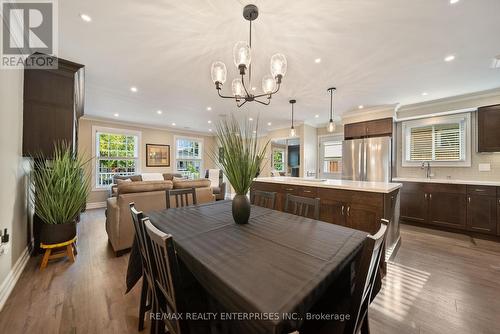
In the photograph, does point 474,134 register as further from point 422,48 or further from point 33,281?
point 33,281

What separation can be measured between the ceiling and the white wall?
0.71 metres

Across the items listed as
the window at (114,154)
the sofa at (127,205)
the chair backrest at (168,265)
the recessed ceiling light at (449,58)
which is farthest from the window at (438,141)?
the window at (114,154)

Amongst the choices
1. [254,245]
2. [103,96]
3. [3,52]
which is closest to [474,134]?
[254,245]

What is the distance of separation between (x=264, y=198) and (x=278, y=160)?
4649 millimetres

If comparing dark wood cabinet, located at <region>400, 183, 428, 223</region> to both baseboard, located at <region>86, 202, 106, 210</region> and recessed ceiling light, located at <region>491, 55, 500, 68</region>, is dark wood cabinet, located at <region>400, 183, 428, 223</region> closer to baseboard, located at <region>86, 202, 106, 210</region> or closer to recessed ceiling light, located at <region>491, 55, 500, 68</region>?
recessed ceiling light, located at <region>491, 55, 500, 68</region>

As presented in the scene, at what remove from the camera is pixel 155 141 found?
6527mm

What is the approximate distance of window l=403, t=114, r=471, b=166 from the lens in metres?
3.67

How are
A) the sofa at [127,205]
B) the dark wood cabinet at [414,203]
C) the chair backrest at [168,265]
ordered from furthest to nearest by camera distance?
the dark wood cabinet at [414,203]
the sofa at [127,205]
the chair backrest at [168,265]

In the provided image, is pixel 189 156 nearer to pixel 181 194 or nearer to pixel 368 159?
pixel 181 194

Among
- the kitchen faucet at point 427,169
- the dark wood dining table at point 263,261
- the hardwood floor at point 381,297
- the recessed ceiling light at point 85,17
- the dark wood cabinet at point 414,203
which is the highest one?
the recessed ceiling light at point 85,17

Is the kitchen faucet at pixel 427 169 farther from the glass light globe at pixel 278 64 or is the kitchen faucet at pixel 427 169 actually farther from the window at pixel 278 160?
the glass light globe at pixel 278 64

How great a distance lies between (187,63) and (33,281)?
9.61 ft

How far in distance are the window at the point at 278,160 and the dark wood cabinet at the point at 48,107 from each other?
528 centimetres

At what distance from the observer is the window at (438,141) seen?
3666mm
